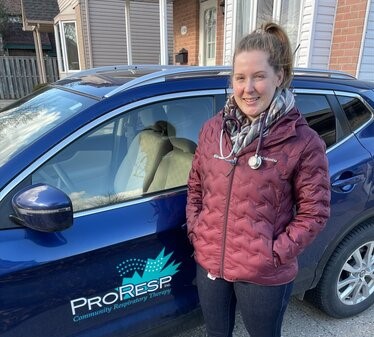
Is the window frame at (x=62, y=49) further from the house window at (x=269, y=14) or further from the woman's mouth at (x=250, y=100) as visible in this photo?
the woman's mouth at (x=250, y=100)

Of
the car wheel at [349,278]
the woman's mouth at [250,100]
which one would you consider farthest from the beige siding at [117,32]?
the woman's mouth at [250,100]

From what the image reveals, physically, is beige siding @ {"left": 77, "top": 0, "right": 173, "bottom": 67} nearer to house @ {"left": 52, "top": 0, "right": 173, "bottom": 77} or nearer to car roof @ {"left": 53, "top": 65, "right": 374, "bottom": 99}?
house @ {"left": 52, "top": 0, "right": 173, "bottom": 77}

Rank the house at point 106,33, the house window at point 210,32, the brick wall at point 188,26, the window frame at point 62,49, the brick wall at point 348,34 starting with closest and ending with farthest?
the brick wall at point 348,34 → the house window at point 210,32 → the brick wall at point 188,26 → the house at point 106,33 → the window frame at point 62,49

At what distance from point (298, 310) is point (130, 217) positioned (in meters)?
1.67

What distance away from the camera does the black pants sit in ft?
4.96

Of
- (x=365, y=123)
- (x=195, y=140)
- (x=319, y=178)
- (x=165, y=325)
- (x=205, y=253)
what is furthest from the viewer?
(x=365, y=123)

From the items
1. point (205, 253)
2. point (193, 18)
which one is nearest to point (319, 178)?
point (205, 253)

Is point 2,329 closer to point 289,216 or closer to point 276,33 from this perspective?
point 289,216

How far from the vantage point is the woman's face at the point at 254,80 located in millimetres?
1361

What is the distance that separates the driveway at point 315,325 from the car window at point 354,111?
1354 millimetres

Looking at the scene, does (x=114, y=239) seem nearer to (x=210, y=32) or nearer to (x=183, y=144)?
(x=183, y=144)

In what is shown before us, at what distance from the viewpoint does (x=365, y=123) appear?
228cm

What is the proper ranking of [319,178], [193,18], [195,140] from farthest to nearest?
[193,18] → [195,140] → [319,178]

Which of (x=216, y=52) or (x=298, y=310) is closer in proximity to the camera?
(x=298, y=310)
